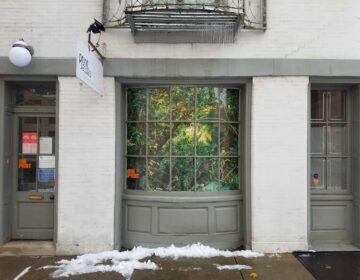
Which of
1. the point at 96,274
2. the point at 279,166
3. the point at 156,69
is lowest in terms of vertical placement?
the point at 96,274

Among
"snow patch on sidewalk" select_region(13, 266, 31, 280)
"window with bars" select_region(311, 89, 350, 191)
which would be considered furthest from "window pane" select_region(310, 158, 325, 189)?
"snow patch on sidewalk" select_region(13, 266, 31, 280)

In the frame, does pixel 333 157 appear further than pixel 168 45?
Yes

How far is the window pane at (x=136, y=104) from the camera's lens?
7.02 m

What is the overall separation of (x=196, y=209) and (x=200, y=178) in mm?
530

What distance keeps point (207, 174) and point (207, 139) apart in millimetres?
600

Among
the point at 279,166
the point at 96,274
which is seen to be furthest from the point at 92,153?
the point at 279,166

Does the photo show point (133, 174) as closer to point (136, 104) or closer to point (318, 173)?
point (136, 104)

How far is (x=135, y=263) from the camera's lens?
6.11m

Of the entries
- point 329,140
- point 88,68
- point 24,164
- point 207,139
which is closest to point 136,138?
point 207,139

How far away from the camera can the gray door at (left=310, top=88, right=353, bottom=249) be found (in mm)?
7051

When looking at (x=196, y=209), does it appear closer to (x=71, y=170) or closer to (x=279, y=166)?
(x=279, y=166)

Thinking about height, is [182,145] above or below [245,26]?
below

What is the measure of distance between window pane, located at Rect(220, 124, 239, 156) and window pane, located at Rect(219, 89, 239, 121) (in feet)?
0.51

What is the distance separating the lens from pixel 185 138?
6.95 meters
